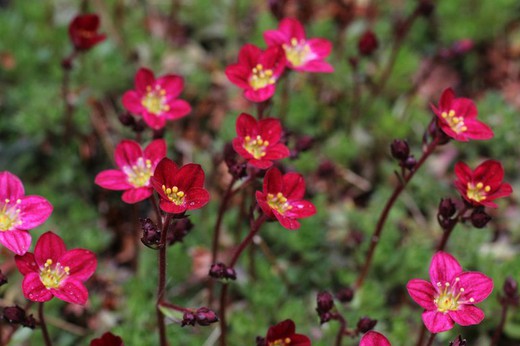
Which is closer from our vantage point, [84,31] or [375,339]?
[375,339]

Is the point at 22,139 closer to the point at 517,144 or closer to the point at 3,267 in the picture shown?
the point at 3,267

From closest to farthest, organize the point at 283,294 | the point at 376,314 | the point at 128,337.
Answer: the point at 128,337
the point at 376,314
the point at 283,294

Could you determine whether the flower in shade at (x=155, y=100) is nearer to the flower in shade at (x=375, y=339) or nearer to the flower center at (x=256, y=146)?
the flower center at (x=256, y=146)

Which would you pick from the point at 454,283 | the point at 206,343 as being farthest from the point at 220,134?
the point at 454,283

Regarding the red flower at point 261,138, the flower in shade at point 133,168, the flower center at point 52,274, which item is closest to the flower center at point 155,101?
the flower in shade at point 133,168

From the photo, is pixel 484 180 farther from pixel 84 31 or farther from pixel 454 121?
pixel 84 31

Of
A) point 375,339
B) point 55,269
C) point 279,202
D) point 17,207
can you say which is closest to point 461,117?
point 279,202
